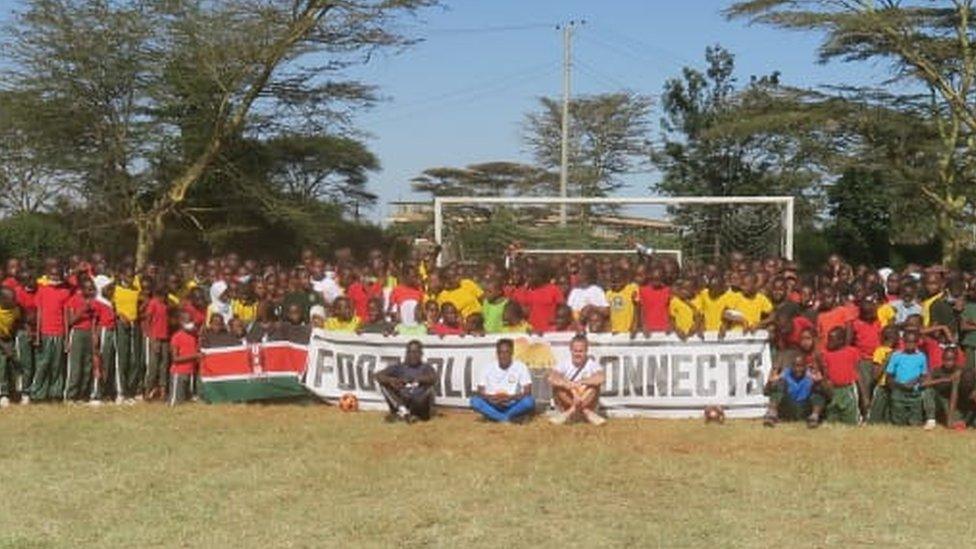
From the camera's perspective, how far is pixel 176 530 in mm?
7441

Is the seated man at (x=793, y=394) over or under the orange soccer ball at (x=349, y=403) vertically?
over

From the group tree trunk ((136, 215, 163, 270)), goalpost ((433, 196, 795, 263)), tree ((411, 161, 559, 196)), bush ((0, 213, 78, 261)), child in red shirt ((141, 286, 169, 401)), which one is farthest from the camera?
tree ((411, 161, 559, 196))

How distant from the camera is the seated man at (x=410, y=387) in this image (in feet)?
40.1

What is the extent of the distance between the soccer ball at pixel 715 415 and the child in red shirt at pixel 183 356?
568 centimetres

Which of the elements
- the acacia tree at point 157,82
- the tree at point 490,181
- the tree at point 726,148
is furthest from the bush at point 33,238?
the tree at point 490,181

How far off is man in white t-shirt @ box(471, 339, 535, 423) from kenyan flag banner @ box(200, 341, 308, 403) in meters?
2.40

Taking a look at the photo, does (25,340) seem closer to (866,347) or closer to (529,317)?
(529,317)

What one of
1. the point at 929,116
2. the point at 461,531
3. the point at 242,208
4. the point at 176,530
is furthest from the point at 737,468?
the point at 242,208

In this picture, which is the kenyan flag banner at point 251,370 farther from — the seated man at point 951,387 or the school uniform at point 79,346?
the seated man at point 951,387

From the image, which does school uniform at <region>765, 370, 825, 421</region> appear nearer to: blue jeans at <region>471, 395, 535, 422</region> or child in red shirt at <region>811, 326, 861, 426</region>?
child in red shirt at <region>811, 326, 861, 426</region>

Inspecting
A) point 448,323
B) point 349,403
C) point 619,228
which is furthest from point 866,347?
point 619,228

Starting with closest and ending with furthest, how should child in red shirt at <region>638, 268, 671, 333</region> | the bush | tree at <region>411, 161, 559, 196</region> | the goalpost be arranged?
child in red shirt at <region>638, 268, 671, 333</region> → the goalpost → the bush → tree at <region>411, 161, 559, 196</region>

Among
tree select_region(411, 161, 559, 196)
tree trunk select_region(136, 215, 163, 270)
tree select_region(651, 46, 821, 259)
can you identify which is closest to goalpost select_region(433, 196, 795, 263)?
tree select_region(651, 46, 821, 259)

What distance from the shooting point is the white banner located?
40.3 ft
